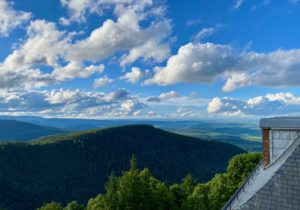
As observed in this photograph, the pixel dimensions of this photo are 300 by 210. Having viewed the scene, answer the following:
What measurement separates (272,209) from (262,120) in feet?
16.7

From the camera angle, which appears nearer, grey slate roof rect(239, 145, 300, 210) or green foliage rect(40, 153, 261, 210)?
grey slate roof rect(239, 145, 300, 210)

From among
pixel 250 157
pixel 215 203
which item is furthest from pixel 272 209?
pixel 250 157

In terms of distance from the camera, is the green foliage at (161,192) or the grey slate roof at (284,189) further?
the green foliage at (161,192)

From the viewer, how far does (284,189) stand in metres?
12.5

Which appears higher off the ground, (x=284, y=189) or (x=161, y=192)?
(x=284, y=189)

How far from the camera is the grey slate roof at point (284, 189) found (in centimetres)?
1228

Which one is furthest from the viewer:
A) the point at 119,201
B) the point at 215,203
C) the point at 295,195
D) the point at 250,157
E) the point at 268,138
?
the point at 250,157

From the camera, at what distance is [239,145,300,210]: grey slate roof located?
12.3m

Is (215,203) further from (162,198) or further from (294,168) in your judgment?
(294,168)

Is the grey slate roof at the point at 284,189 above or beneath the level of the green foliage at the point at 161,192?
above

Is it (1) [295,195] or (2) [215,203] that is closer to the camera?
(1) [295,195]

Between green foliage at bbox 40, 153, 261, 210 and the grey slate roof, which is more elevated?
the grey slate roof

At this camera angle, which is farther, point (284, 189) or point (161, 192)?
point (161, 192)

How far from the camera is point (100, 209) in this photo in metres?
44.6
